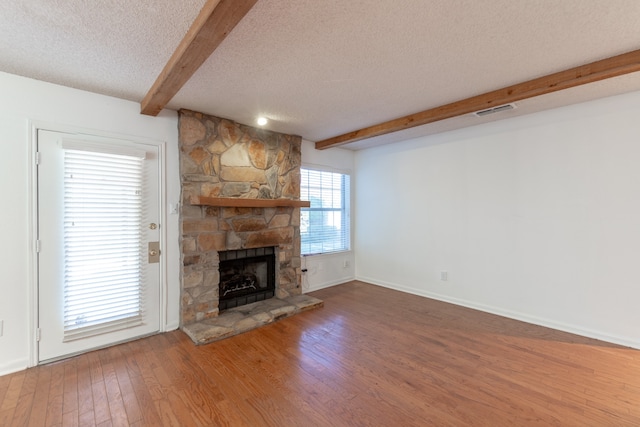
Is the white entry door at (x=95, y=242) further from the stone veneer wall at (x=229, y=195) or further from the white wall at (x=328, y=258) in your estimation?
the white wall at (x=328, y=258)

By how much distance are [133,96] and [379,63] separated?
239 cm

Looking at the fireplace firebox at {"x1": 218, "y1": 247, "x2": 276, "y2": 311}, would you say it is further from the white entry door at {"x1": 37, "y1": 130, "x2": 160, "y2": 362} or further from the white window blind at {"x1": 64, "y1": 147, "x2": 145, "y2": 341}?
the white window blind at {"x1": 64, "y1": 147, "x2": 145, "y2": 341}

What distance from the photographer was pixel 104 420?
1759mm

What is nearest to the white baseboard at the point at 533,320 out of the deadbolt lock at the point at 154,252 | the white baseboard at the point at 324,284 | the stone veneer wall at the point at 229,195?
the white baseboard at the point at 324,284

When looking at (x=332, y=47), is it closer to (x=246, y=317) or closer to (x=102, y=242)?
A: (x=102, y=242)

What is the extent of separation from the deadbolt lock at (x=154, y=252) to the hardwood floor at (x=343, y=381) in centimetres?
83

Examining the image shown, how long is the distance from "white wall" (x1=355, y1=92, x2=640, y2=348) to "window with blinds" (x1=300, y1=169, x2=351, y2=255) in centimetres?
86

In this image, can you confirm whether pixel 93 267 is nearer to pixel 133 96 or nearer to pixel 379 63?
pixel 133 96

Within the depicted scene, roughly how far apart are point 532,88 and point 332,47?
73.3 inches

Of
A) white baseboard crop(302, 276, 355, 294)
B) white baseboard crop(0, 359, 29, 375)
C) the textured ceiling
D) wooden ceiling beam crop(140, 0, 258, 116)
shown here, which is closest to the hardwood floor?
white baseboard crop(0, 359, 29, 375)

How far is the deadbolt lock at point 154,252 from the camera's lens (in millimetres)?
2932

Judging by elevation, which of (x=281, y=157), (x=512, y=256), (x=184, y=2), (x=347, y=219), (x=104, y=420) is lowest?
(x=104, y=420)

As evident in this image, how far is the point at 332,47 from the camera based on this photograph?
1911 millimetres

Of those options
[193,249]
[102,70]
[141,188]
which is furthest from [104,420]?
[102,70]
